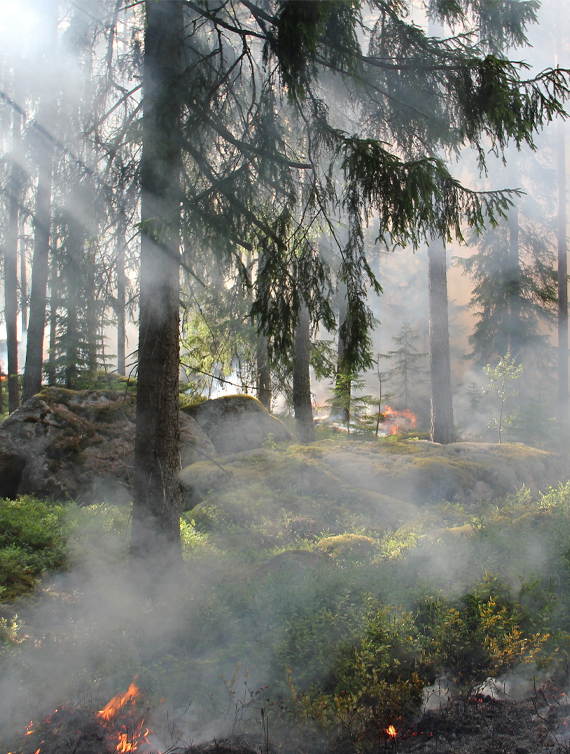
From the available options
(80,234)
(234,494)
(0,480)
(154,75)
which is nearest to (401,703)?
(234,494)

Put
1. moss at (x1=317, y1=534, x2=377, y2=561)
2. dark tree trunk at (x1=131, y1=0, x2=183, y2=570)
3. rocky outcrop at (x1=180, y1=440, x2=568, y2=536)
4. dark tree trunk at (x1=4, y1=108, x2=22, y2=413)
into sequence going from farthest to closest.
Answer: dark tree trunk at (x1=4, y1=108, x2=22, y2=413), rocky outcrop at (x1=180, y1=440, x2=568, y2=536), moss at (x1=317, y1=534, x2=377, y2=561), dark tree trunk at (x1=131, y1=0, x2=183, y2=570)

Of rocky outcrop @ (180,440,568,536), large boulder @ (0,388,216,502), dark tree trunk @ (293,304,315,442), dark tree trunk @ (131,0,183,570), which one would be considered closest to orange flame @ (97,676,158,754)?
dark tree trunk @ (131,0,183,570)

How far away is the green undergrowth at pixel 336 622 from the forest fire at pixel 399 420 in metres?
13.8

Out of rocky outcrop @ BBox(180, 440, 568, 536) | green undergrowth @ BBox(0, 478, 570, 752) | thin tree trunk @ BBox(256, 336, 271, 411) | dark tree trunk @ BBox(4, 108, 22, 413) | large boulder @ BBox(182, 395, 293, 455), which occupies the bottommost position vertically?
green undergrowth @ BBox(0, 478, 570, 752)

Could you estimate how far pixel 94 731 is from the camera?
10.9 feet

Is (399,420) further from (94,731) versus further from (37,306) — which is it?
(94,731)

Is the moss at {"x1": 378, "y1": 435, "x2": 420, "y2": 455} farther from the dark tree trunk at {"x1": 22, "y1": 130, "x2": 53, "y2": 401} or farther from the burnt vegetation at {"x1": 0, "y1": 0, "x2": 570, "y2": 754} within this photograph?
the dark tree trunk at {"x1": 22, "y1": 130, "x2": 53, "y2": 401}

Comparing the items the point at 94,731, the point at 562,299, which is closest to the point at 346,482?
the point at 94,731

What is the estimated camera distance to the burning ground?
11.1ft

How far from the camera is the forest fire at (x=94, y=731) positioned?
320cm

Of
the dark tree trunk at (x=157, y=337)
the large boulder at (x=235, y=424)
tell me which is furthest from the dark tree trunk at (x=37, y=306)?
the dark tree trunk at (x=157, y=337)

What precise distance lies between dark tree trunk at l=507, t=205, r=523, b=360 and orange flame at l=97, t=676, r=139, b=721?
58.1ft

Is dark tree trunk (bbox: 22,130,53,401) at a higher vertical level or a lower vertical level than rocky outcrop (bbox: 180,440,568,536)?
higher

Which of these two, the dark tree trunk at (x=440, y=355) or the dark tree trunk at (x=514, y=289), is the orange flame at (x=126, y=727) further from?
the dark tree trunk at (x=514, y=289)
